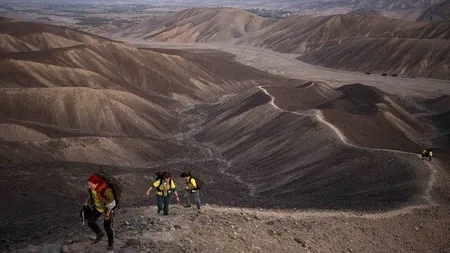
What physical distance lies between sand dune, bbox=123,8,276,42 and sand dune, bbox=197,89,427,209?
10938cm

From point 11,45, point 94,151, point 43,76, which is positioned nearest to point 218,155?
point 94,151

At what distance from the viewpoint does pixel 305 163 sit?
3603 cm

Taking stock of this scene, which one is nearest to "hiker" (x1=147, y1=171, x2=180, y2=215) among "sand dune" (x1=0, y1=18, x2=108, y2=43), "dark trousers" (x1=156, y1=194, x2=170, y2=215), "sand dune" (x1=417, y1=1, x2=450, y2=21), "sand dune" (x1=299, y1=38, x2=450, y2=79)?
"dark trousers" (x1=156, y1=194, x2=170, y2=215)

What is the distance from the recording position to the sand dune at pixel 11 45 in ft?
278

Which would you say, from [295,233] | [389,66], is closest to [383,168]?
[295,233]

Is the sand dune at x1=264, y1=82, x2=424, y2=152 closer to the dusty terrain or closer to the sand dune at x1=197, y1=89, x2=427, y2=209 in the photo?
the dusty terrain

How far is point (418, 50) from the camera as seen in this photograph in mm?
95062

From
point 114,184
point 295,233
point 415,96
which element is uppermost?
point 114,184

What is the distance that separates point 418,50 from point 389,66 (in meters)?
6.46

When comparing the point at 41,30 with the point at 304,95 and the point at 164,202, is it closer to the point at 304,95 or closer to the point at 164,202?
the point at 304,95

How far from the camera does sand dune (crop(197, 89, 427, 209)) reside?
25562 millimetres

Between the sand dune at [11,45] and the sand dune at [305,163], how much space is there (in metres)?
48.5

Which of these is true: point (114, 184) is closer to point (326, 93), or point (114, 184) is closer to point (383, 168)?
point (383, 168)

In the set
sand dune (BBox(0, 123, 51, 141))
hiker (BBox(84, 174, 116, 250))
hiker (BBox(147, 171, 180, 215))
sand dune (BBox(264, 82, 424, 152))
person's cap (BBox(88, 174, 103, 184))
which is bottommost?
sand dune (BBox(264, 82, 424, 152))
